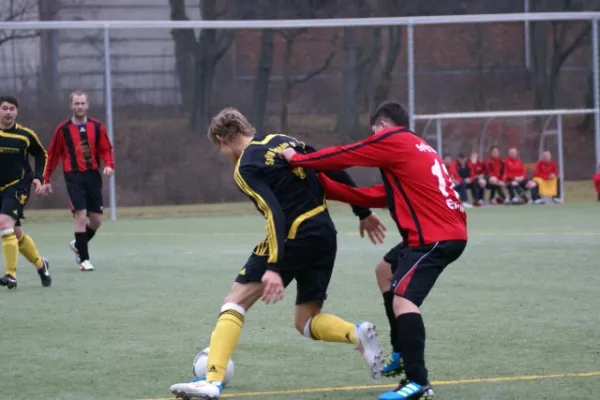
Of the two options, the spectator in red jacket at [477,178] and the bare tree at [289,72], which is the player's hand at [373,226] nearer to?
the bare tree at [289,72]

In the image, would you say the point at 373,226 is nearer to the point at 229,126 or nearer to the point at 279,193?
the point at 279,193

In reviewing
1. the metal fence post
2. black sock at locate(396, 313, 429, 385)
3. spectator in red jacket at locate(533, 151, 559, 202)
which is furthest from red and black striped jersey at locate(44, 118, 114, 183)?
spectator in red jacket at locate(533, 151, 559, 202)

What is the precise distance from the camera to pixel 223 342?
19.1ft

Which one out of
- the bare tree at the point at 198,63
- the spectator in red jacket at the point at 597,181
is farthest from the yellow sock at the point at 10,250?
the spectator in red jacket at the point at 597,181

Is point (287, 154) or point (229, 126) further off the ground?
point (229, 126)

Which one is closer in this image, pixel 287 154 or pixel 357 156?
pixel 357 156

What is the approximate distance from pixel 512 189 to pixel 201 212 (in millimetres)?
6192

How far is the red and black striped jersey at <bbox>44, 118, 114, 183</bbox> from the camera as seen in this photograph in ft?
41.4

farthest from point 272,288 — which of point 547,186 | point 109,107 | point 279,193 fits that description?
point 547,186

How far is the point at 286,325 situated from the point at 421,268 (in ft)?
9.09

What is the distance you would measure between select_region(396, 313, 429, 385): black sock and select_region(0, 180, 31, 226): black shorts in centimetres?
629

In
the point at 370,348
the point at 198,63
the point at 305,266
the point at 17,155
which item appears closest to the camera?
the point at 370,348

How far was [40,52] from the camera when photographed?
21.1 metres

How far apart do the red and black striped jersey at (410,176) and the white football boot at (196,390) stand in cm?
123
